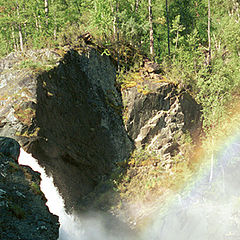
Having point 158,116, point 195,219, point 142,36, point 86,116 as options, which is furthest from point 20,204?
point 142,36

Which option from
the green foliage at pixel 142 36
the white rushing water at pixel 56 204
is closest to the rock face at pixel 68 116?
the white rushing water at pixel 56 204

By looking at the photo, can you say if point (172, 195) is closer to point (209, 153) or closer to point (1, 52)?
point (209, 153)

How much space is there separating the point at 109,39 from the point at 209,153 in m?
10.6

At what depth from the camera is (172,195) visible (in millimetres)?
14031

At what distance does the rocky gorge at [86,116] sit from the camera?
8.96 meters

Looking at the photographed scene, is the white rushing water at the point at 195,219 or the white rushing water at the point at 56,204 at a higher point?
the white rushing water at the point at 56,204

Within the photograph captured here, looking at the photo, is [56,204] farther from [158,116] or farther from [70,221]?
[158,116]

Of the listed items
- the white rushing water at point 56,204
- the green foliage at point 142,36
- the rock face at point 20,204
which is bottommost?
the white rushing water at point 56,204

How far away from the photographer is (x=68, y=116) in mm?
10672

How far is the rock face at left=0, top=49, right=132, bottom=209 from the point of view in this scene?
342 inches

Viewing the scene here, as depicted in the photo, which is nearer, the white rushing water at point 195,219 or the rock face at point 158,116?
the white rushing water at point 195,219

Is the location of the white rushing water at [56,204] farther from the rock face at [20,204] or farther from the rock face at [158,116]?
the rock face at [158,116]

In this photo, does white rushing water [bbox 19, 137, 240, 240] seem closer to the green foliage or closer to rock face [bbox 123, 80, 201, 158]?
rock face [bbox 123, 80, 201, 158]

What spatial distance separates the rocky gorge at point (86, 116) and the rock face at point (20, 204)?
6.48 feet
